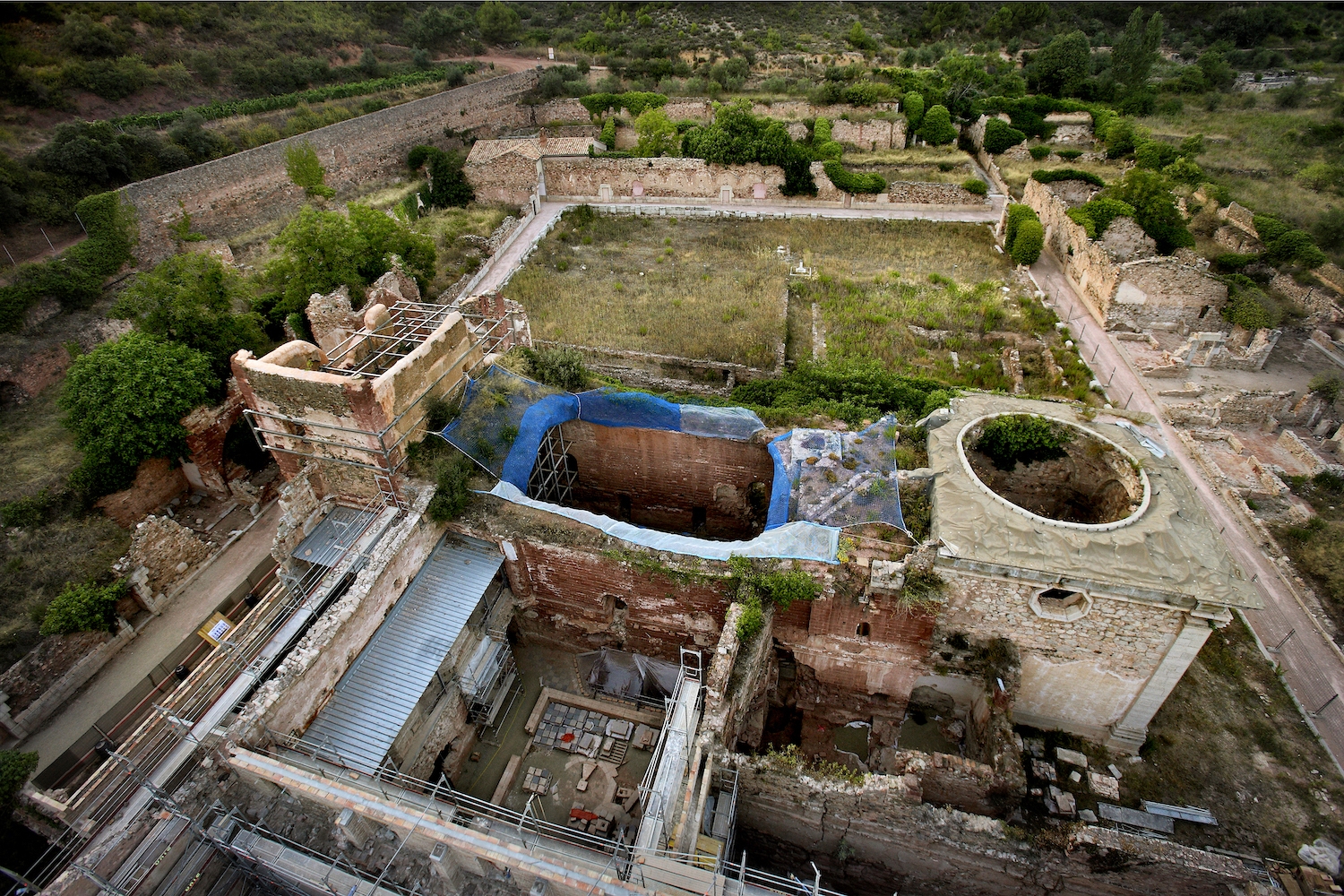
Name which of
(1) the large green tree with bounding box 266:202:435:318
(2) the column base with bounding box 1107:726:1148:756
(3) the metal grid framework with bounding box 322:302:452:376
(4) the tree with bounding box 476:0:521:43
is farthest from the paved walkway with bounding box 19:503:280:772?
(4) the tree with bounding box 476:0:521:43

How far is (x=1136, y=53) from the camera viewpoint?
43.3 metres

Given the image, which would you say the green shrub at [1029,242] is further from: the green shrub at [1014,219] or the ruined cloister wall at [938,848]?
the ruined cloister wall at [938,848]

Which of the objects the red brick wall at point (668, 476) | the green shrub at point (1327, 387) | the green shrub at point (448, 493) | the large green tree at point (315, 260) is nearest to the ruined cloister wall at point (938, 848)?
the red brick wall at point (668, 476)

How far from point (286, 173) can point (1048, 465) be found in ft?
126

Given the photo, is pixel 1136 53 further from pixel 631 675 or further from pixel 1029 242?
pixel 631 675

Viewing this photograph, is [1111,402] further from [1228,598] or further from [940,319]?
[1228,598]

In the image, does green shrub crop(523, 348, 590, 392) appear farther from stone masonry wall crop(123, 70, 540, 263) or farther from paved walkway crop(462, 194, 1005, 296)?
stone masonry wall crop(123, 70, 540, 263)

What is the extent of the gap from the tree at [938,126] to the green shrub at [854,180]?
796 centimetres

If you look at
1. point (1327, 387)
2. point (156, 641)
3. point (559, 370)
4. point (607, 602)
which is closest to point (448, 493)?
point (607, 602)

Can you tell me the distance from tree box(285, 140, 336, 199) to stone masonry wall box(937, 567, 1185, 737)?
35.8 meters

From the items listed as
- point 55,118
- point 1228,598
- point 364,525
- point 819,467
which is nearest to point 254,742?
point 364,525

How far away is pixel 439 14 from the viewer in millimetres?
55969

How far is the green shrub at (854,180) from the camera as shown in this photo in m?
34.1

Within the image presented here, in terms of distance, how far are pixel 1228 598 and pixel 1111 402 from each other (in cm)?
1225
